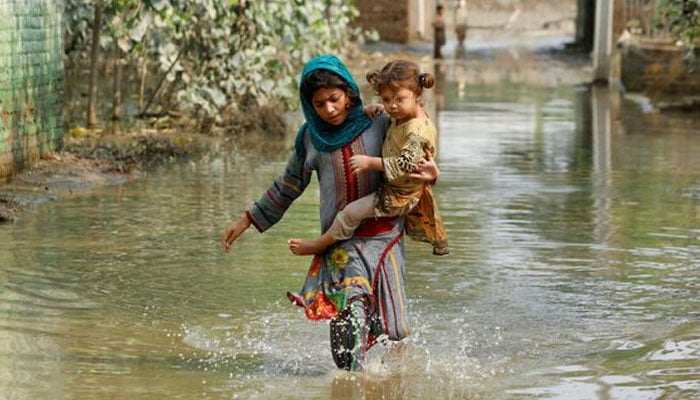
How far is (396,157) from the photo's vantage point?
6.70m

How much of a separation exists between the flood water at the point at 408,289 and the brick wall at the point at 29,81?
933 mm

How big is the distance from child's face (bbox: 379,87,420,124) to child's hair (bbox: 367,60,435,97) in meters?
0.02

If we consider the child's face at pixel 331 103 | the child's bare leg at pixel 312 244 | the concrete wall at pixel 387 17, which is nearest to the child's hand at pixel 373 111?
the child's face at pixel 331 103

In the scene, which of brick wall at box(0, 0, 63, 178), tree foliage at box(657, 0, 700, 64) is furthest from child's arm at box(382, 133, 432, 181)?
tree foliage at box(657, 0, 700, 64)

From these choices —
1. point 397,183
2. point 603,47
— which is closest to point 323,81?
point 397,183

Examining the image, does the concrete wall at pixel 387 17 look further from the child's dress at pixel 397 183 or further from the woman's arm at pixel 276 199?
the child's dress at pixel 397 183

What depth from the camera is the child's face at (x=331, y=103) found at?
6.73 m

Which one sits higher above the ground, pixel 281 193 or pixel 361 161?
pixel 361 161

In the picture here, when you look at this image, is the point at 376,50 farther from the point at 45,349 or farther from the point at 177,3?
the point at 45,349

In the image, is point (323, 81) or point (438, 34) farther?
point (438, 34)

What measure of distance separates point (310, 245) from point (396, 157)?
0.51 meters

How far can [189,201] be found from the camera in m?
12.4

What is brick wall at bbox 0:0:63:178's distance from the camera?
42.5 ft

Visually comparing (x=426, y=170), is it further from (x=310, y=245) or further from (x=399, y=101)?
(x=310, y=245)
